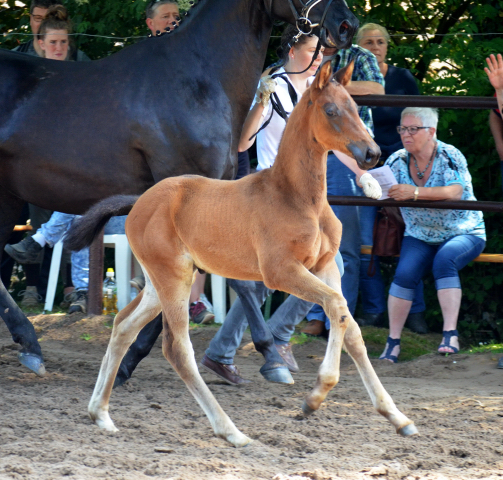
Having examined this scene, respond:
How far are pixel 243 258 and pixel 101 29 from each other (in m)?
4.69

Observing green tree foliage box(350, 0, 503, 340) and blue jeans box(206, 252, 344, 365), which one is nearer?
blue jeans box(206, 252, 344, 365)

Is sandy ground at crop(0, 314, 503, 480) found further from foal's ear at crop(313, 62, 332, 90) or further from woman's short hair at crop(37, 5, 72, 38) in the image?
woman's short hair at crop(37, 5, 72, 38)

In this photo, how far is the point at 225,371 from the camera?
15.1ft

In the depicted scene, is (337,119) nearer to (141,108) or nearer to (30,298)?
(141,108)

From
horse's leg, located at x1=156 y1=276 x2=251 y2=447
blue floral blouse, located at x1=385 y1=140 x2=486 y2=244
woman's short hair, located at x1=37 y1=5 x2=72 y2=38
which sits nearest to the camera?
horse's leg, located at x1=156 y1=276 x2=251 y2=447

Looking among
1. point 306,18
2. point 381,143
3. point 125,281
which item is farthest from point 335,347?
point 125,281

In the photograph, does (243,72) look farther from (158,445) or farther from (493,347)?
(493,347)

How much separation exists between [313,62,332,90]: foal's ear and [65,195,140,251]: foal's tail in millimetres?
1146

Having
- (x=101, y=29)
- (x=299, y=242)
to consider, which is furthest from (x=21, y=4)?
(x=299, y=242)

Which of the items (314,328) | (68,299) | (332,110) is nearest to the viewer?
(332,110)

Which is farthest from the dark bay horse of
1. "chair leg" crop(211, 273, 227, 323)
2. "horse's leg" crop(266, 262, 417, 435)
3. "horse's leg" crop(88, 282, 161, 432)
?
"chair leg" crop(211, 273, 227, 323)

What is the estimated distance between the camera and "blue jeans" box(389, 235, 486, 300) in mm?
5496

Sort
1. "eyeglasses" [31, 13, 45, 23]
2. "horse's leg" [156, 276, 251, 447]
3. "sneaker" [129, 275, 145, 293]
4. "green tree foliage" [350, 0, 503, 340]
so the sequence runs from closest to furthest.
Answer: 1. "horse's leg" [156, 276, 251, 447]
2. "sneaker" [129, 275, 145, 293]
3. "eyeglasses" [31, 13, 45, 23]
4. "green tree foliage" [350, 0, 503, 340]

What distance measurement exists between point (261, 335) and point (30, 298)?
3.50 m
